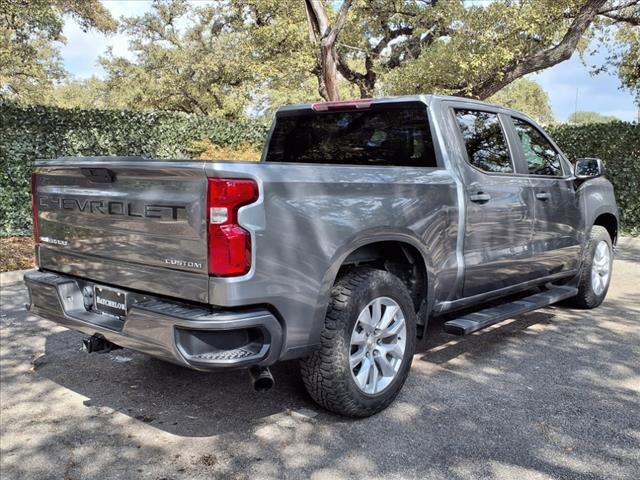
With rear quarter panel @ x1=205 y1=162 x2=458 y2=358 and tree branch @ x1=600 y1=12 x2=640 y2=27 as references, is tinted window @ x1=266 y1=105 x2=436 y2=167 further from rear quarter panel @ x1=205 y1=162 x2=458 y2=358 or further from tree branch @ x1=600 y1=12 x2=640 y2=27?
tree branch @ x1=600 y1=12 x2=640 y2=27

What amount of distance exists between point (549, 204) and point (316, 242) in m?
2.76

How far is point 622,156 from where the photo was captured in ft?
36.1

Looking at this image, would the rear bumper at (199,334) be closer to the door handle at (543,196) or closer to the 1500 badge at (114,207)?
the 1500 badge at (114,207)

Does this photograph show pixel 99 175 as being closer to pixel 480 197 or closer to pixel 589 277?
pixel 480 197

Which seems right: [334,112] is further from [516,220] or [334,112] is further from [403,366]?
[403,366]

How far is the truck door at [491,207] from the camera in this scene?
4086 millimetres

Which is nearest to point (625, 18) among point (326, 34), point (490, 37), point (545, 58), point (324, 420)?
point (545, 58)

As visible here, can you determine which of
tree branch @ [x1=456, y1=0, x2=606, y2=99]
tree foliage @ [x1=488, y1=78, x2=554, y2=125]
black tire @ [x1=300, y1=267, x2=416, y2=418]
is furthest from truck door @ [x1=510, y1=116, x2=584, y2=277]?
tree foliage @ [x1=488, y1=78, x2=554, y2=125]

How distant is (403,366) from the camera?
3.58 meters

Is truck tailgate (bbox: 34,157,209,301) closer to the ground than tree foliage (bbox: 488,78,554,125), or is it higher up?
closer to the ground

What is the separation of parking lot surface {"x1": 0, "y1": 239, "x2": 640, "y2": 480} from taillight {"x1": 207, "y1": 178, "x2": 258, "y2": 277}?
1045 mm

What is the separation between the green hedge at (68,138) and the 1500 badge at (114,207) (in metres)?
6.27

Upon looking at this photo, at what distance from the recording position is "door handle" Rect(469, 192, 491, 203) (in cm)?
404

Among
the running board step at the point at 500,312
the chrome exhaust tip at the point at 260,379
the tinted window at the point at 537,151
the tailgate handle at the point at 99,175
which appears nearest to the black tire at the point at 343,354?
the chrome exhaust tip at the point at 260,379
